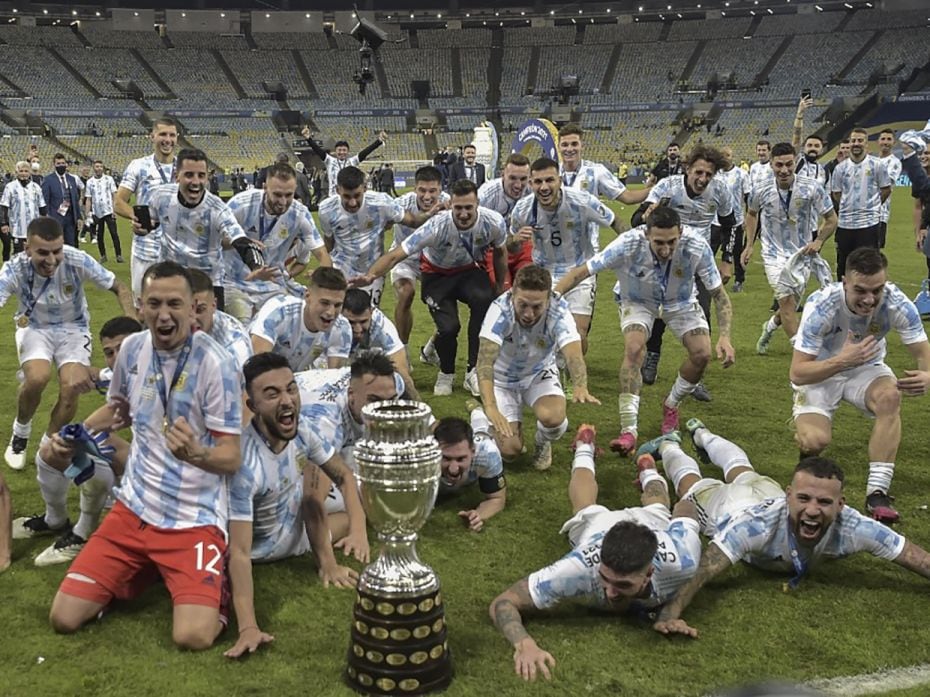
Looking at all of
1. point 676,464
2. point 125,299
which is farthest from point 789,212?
point 125,299

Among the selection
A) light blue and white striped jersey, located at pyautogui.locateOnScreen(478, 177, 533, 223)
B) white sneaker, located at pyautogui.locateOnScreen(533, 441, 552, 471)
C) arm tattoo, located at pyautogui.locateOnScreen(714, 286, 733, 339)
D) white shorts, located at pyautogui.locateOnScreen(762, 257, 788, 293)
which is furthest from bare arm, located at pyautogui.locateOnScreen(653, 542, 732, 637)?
white shorts, located at pyautogui.locateOnScreen(762, 257, 788, 293)

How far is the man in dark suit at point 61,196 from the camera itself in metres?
16.9

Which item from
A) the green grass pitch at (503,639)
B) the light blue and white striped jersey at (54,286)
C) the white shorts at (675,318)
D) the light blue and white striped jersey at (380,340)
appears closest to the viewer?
the green grass pitch at (503,639)

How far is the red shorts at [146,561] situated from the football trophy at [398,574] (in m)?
0.94

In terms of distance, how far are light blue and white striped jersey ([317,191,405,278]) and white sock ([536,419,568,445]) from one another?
12.1 ft

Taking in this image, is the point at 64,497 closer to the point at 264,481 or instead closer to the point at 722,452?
the point at 264,481

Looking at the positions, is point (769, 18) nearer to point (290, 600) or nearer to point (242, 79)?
point (242, 79)

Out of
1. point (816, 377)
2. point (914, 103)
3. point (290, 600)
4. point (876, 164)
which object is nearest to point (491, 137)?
point (876, 164)

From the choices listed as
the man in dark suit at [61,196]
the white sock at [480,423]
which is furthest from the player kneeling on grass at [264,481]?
the man in dark suit at [61,196]

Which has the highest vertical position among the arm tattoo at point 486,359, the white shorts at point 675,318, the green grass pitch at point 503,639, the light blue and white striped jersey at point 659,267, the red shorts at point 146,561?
the light blue and white striped jersey at point 659,267

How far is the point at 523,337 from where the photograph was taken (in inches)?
277

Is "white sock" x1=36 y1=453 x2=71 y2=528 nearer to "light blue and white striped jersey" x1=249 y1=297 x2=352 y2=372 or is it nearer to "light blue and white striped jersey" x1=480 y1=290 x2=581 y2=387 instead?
"light blue and white striped jersey" x1=249 y1=297 x2=352 y2=372

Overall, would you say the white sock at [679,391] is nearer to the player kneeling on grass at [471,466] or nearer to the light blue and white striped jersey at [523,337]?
the light blue and white striped jersey at [523,337]

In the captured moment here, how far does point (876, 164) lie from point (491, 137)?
541 inches
